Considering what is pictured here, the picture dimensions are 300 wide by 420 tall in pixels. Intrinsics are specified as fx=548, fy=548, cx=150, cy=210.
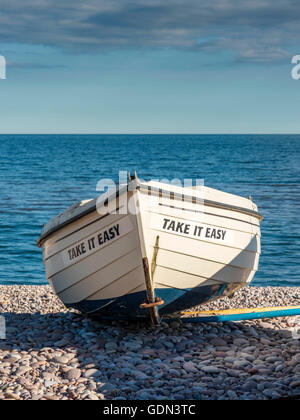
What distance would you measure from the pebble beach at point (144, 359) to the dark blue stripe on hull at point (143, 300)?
345mm

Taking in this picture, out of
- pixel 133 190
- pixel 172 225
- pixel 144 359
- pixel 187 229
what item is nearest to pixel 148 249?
pixel 172 225

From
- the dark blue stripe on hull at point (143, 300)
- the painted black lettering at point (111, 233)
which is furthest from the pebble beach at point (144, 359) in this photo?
the painted black lettering at point (111, 233)

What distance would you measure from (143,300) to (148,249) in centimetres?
76

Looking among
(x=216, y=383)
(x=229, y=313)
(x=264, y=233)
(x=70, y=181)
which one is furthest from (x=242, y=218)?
(x=70, y=181)

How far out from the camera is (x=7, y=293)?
10.9 meters

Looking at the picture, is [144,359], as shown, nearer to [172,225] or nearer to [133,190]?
[172,225]

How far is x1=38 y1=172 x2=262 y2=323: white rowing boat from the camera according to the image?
672 centimetres

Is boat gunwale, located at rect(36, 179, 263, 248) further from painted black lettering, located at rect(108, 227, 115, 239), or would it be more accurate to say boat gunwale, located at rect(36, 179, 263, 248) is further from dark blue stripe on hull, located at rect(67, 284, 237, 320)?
dark blue stripe on hull, located at rect(67, 284, 237, 320)

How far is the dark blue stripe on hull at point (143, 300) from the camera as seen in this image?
7145mm

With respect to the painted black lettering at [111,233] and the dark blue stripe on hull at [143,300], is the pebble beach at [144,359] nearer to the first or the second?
the dark blue stripe on hull at [143,300]

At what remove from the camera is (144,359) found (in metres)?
6.79

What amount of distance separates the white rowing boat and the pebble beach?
44 centimetres

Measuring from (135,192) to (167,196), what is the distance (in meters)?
0.46
